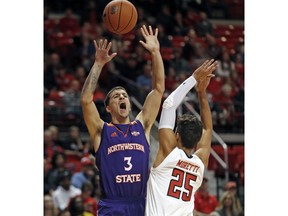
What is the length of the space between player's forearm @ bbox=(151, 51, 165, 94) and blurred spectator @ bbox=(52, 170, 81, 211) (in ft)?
15.4

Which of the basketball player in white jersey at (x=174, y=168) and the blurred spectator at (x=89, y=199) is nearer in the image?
the basketball player in white jersey at (x=174, y=168)

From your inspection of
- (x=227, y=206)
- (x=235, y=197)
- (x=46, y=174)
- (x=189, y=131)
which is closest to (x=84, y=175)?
(x=46, y=174)

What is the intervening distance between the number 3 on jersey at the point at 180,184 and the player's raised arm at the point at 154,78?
72cm

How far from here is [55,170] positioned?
11.6 m

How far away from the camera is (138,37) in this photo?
16.6m

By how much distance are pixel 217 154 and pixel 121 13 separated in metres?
6.58

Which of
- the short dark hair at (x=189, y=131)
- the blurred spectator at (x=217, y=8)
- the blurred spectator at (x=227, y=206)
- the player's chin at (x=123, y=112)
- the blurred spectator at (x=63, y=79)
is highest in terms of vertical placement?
the blurred spectator at (x=217, y=8)

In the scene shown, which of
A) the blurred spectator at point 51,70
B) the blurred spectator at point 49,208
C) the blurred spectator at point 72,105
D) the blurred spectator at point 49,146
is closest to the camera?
the blurred spectator at point 49,208

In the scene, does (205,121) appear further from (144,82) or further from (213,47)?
(213,47)

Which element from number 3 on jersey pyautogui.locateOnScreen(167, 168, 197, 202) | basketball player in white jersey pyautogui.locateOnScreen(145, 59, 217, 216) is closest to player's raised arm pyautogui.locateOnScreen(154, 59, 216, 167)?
basketball player in white jersey pyautogui.locateOnScreen(145, 59, 217, 216)

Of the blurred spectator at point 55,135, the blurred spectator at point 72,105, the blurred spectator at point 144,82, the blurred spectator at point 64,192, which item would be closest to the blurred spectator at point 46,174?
the blurred spectator at point 64,192

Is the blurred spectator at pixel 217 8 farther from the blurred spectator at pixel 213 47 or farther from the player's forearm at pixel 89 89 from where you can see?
the player's forearm at pixel 89 89

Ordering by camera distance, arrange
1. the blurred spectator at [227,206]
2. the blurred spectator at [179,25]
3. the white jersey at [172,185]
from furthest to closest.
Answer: the blurred spectator at [179,25], the blurred spectator at [227,206], the white jersey at [172,185]

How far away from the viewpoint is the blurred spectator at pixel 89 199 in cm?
1102
